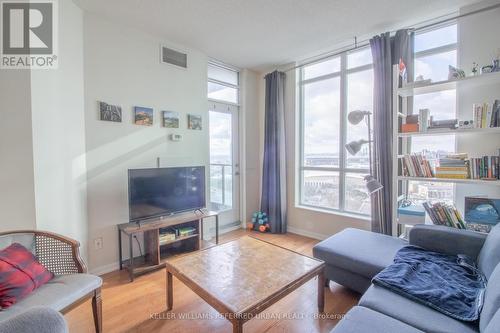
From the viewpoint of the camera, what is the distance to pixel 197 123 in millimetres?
3221

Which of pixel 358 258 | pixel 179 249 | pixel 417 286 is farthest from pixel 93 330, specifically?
pixel 417 286

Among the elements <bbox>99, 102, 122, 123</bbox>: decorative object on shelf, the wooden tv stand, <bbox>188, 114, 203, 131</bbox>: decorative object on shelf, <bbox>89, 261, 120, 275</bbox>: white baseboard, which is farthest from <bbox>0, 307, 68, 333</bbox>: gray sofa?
<bbox>188, 114, 203, 131</bbox>: decorative object on shelf

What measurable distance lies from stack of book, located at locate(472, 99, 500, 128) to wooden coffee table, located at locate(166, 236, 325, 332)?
5.75ft

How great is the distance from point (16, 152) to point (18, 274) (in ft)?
2.73

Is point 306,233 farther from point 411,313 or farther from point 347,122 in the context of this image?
point 411,313

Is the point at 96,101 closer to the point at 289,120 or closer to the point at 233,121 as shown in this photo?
the point at 233,121

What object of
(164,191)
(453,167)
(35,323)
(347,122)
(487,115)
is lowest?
(35,323)

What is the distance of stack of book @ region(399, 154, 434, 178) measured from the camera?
227 centimetres

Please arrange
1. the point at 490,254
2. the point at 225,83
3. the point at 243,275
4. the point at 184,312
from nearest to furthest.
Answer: the point at 490,254 → the point at 243,275 → the point at 184,312 → the point at 225,83

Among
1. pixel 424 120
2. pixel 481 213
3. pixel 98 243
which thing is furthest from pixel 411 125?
pixel 98 243

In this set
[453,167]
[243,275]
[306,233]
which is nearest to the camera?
[243,275]

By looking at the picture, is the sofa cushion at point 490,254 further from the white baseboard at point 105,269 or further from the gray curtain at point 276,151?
the white baseboard at point 105,269

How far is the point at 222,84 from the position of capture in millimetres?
3668

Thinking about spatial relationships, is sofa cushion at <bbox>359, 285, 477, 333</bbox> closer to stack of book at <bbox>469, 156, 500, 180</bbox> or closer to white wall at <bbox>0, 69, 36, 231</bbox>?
stack of book at <bbox>469, 156, 500, 180</bbox>
